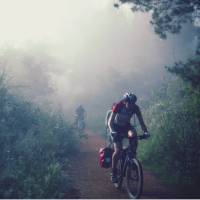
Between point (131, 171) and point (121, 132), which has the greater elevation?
point (121, 132)

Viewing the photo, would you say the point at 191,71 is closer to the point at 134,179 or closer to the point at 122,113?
the point at 122,113

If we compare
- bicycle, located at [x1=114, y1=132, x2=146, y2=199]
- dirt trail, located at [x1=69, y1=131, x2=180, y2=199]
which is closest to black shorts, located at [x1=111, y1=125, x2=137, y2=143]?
bicycle, located at [x1=114, y1=132, x2=146, y2=199]

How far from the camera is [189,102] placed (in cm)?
1360

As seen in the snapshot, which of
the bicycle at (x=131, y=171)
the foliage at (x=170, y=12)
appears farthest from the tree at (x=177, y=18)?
the bicycle at (x=131, y=171)

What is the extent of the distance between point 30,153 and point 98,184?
1.98 meters

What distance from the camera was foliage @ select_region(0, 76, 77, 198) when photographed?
743 centimetres

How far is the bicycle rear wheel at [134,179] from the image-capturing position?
7498 millimetres

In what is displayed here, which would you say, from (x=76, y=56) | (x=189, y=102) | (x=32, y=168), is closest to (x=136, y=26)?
(x=76, y=56)

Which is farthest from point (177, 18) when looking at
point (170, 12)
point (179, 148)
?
point (179, 148)

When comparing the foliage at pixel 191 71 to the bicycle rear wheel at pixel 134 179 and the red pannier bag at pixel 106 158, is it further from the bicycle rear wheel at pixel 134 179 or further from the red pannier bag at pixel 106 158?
the bicycle rear wheel at pixel 134 179

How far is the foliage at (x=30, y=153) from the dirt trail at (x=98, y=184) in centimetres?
46

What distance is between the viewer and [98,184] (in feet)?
29.7

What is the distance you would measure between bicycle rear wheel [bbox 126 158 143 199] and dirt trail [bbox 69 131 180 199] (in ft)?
0.76

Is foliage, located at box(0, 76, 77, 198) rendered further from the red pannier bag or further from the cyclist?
the cyclist
